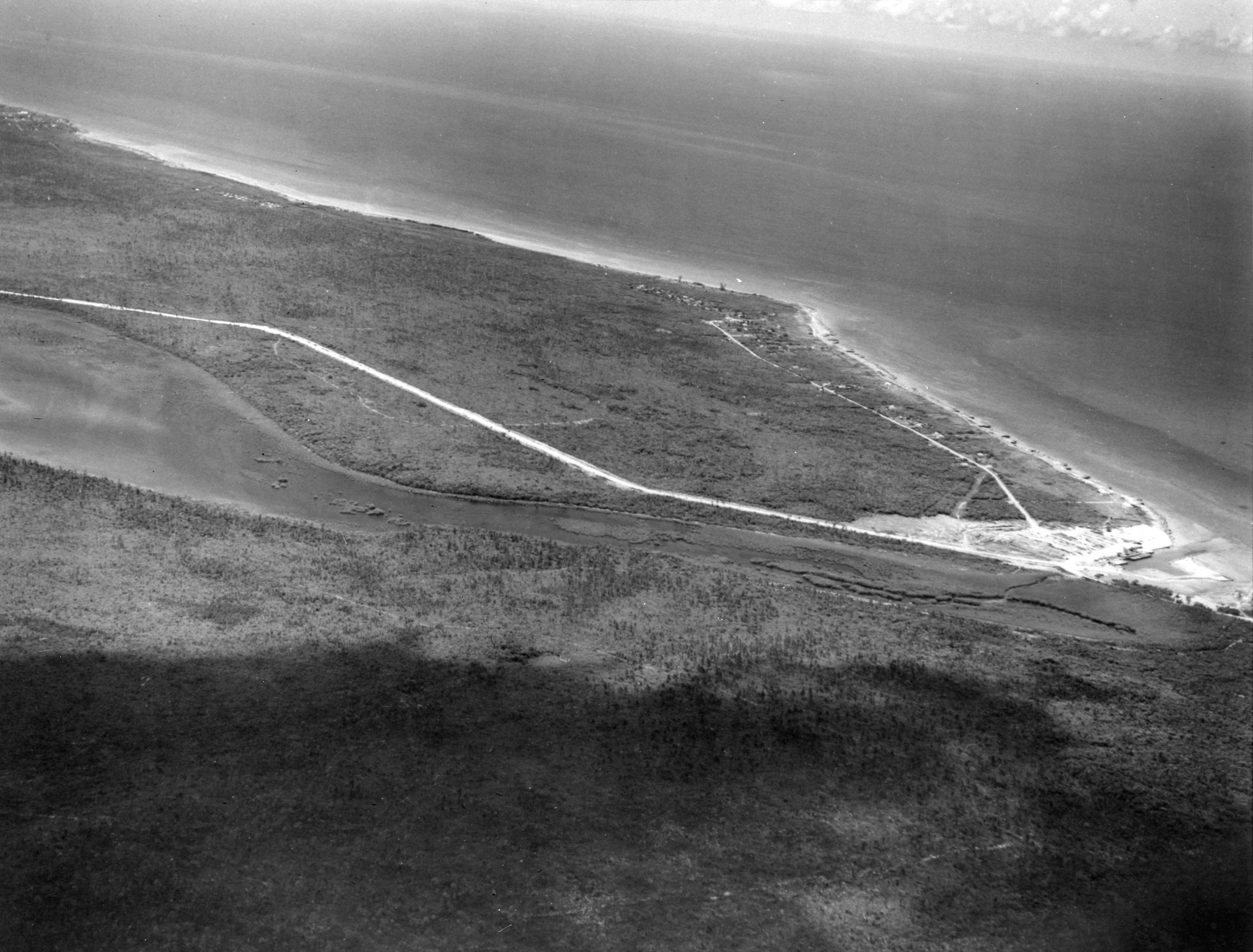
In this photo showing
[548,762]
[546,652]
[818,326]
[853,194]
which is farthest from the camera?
[853,194]

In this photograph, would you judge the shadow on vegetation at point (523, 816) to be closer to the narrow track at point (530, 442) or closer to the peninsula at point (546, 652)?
the peninsula at point (546, 652)

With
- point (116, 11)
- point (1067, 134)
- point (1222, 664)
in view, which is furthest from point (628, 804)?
point (1067, 134)

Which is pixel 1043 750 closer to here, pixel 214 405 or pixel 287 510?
pixel 287 510

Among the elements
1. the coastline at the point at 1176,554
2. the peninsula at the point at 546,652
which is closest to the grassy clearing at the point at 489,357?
the peninsula at the point at 546,652

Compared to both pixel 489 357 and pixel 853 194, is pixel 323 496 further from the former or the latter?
pixel 853 194

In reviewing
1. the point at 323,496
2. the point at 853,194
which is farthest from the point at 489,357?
the point at 853,194
